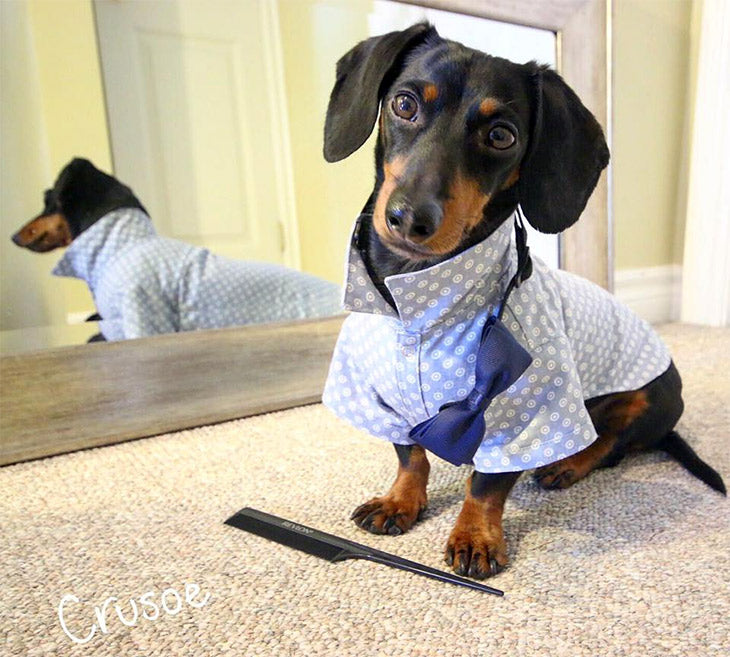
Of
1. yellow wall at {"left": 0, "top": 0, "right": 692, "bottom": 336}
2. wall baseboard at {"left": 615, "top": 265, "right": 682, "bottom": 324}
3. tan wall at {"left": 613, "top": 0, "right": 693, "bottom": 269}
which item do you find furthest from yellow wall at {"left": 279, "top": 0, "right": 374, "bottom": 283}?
wall baseboard at {"left": 615, "top": 265, "right": 682, "bottom": 324}

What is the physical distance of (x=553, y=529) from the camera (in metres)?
0.88

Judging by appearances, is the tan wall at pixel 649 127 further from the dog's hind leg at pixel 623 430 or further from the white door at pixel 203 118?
the dog's hind leg at pixel 623 430

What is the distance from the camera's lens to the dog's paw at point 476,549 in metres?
0.77

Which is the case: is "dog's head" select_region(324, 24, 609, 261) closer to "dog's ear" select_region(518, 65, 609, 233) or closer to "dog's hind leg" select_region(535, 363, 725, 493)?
"dog's ear" select_region(518, 65, 609, 233)

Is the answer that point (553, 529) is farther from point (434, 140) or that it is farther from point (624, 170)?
point (624, 170)

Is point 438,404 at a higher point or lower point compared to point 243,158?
lower

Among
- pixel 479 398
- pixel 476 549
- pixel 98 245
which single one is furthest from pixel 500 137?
pixel 98 245

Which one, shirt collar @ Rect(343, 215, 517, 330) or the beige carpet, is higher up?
shirt collar @ Rect(343, 215, 517, 330)

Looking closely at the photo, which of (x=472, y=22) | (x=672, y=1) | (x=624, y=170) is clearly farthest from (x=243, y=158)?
(x=672, y=1)

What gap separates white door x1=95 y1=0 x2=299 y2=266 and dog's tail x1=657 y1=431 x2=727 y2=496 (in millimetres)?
997

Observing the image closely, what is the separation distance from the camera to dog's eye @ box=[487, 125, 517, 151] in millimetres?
746

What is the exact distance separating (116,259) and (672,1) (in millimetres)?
2033

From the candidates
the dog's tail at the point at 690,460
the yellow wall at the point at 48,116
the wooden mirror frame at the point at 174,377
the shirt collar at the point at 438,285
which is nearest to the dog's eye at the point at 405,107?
the shirt collar at the point at 438,285

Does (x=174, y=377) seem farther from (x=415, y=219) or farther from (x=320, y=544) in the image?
(x=415, y=219)
